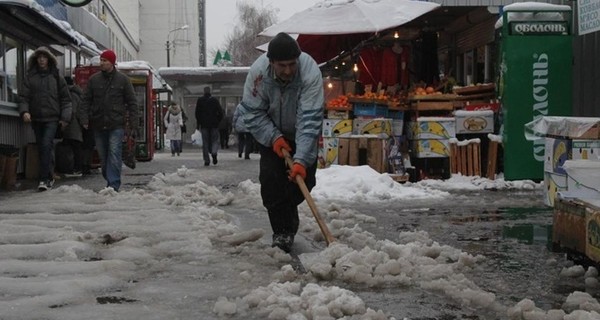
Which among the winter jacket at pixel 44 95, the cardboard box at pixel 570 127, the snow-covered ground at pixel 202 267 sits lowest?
the snow-covered ground at pixel 202 267

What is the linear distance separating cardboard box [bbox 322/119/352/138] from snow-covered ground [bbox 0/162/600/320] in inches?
181

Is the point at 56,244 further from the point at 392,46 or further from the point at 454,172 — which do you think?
the point at 392,46

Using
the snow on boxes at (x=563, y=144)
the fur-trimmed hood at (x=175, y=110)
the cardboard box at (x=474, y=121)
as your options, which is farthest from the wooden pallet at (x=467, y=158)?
the fur-trimmed hood at (x=175, y=110)

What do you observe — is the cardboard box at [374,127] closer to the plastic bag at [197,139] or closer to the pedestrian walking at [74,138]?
the pedestrian walking at [74,138]

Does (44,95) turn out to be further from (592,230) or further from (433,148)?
(592,230)

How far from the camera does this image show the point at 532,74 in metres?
11.3

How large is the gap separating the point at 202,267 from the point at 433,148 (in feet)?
26.4

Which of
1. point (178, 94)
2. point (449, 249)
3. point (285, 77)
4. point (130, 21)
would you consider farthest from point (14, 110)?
point (130, 21)

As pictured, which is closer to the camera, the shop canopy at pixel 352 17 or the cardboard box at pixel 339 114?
the shop canopy at pixel 352 17

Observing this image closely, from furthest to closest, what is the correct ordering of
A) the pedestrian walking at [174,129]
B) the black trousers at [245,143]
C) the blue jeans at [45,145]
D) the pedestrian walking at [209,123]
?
the pedestrian walking at [174,129] → the black trousers at [245,143] → the pedestrian walking at [209,123] → the blue jeans at [45,145]

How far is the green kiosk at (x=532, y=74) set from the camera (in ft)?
37.0

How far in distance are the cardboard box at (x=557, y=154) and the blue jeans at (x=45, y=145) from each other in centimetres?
671

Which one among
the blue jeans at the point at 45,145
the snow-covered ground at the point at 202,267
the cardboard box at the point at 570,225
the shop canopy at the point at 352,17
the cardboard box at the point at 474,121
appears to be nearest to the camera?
the snow-covered ground at the point at 202,267

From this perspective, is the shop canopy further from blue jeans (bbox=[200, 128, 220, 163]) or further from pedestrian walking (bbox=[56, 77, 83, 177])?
blue jeans (bbox=[200, 128, 220, 163])
